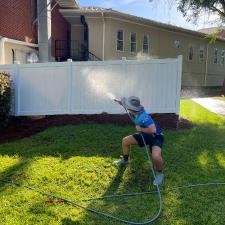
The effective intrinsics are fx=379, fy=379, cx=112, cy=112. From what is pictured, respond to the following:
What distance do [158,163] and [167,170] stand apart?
0.59 meters

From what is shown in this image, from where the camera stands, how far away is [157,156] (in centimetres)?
575

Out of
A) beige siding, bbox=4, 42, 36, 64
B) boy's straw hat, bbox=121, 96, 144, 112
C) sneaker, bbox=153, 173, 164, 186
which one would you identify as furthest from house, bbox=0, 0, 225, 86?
sneaker, bbox=153, 173, 164, 186

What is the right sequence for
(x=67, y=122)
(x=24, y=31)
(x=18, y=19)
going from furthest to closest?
(x=24, y=31)
(x=18, y=19)
(x=67, y=122)

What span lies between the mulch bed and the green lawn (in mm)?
366

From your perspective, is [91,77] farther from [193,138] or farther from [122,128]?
[193,138]

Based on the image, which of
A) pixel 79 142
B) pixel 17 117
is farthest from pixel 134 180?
pixel 17 117

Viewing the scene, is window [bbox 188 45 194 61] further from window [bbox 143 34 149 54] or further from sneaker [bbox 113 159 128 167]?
sneaker [bbox 113 159 128 167]

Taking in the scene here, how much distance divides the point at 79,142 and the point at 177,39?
20.2 metres

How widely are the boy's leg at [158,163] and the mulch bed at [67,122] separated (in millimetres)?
3165

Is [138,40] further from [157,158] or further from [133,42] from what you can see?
[157,158]

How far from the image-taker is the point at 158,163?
19.0 ft

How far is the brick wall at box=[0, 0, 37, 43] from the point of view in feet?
46.7

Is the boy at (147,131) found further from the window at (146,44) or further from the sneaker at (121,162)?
the window at (146,44)

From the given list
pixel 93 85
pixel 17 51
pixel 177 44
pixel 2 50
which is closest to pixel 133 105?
pixel 93 85
